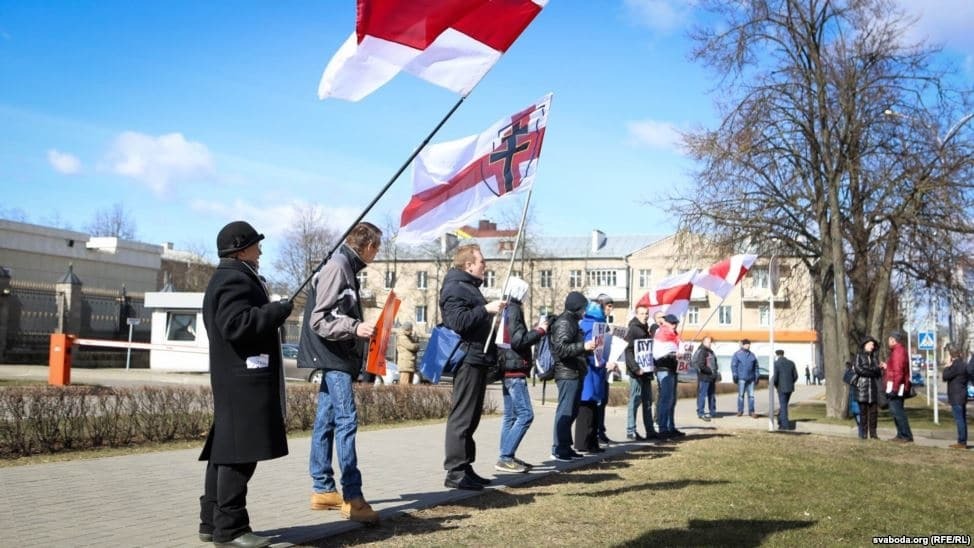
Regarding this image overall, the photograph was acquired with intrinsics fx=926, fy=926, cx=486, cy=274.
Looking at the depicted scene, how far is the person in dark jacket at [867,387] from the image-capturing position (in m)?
16.3

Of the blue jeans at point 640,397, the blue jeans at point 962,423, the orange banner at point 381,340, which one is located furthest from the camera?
the blue jeans at point 962,423

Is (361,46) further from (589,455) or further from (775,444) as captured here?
(775,444)

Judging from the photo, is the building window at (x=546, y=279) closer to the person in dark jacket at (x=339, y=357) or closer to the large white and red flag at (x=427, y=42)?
the large white and red flag at (x=427, y=42)

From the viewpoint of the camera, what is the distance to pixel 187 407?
1216 centimetres

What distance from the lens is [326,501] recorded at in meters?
7.11

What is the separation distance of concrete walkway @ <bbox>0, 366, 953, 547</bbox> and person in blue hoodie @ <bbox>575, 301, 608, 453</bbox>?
32 centimetres

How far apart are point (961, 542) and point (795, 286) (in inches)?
832

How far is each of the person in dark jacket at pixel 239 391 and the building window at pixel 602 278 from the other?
84.0 metres

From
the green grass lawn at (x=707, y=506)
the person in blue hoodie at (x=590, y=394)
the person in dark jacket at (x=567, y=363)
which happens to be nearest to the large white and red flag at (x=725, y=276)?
the green grass lawn at (x=707, y=506)

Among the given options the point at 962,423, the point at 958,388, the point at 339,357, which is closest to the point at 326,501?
the point at 339,357

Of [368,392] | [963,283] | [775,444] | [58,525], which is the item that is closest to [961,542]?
[58,525]

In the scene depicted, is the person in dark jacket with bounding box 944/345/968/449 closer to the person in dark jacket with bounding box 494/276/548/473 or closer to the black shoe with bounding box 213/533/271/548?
the person in dark jacket with bounding box 494/276/548/473

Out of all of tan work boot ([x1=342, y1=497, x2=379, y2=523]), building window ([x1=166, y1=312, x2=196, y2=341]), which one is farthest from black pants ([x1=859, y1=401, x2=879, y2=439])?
building window ([x1=166, y1=312, x2=196, y2=341])

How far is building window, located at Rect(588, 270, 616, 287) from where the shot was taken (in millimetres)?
89438
